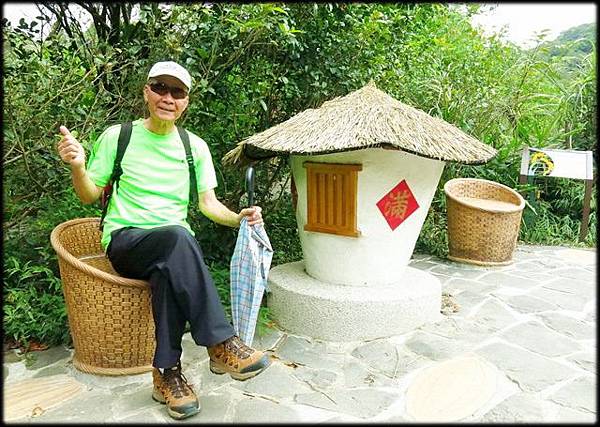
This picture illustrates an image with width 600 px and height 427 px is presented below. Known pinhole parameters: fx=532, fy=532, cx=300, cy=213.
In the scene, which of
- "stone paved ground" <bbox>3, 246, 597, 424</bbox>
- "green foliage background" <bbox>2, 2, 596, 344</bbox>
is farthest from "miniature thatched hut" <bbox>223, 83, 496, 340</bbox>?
"green foliage background" <bbox>2, 2, 596, 344</bbox>

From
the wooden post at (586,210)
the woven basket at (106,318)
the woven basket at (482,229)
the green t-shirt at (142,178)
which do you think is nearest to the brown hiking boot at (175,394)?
the woven basket at (106,318)

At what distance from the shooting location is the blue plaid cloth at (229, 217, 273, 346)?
3.04 meters

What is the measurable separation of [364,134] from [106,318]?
1.94 m

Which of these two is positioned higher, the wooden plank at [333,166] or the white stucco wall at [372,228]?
the wooden plank at [333,166]

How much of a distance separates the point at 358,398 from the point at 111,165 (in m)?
1.85

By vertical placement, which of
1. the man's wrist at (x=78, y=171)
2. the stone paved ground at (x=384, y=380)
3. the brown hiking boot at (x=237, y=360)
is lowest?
the stone paved ground at (x=384, y=380)

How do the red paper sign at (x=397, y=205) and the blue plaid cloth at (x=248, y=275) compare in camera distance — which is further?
the red paper sign at (x=397, y=205)

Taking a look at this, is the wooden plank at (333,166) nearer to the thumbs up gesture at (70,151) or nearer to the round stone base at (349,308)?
the round stone base at (349,308)

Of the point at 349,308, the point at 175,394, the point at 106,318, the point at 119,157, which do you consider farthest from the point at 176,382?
the point at 349,308

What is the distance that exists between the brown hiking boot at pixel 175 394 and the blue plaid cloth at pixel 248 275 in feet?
1.61

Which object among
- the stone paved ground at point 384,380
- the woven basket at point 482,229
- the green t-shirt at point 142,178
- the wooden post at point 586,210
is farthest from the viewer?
the wooden post at point 586,210

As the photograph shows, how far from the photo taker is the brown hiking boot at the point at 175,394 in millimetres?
2625

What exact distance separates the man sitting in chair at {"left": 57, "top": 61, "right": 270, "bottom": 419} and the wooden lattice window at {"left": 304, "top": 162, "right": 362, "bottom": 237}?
1.03 metres

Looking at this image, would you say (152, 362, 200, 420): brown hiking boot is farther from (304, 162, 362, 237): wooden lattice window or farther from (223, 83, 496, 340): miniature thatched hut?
(304, 162, 362, 237): wooden lattice window
